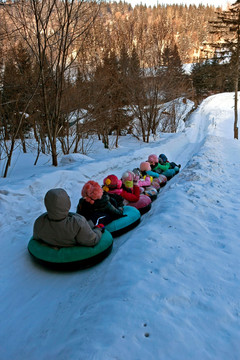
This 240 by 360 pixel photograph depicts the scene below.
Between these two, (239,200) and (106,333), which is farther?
(239,200)

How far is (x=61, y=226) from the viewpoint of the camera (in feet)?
Answer: 9.91

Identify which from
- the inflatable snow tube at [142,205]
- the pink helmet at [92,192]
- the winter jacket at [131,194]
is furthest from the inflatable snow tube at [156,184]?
the pink helmet at [92,192]

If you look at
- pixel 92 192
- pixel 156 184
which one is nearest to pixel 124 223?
pixel 92 192

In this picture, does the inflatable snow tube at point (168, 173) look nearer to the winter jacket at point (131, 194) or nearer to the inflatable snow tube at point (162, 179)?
the inflatable snow tube at point (162, 179)

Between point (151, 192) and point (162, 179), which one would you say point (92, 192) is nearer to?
point (151, 192)

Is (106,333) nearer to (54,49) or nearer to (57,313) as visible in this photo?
(57,313)

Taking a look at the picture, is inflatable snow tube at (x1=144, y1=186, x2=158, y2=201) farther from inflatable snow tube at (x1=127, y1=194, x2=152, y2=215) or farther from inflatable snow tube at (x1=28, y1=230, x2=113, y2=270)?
inflatable snow tube at (x1=28, y1=230, x2=113, y2=270)

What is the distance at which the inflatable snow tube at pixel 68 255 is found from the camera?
3.05 metres

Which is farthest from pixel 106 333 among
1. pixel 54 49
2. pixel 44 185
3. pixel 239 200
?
pixel 54 49

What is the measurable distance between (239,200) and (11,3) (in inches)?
254

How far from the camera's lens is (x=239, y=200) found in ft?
16.2

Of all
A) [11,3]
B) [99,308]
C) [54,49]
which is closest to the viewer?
[99,308]

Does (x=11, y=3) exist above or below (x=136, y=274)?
above

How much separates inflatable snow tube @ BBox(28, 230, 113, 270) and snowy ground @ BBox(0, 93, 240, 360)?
126 millimetres
